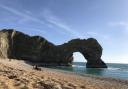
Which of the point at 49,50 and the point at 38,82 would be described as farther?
the point at 49,50

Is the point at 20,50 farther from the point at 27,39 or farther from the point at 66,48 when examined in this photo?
the point at 66,48

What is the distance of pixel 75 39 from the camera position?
118 metres

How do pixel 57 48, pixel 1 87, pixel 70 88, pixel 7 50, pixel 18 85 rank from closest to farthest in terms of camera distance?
pixel 1 87 < pixel 18 85 < pixel 70 88 < pixel 7 50 < pixel 57 48

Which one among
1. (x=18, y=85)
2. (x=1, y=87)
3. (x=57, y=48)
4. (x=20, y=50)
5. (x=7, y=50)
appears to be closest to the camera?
(x=1, y=87)

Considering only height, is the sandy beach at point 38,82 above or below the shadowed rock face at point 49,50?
below

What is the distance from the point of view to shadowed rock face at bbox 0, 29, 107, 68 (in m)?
110

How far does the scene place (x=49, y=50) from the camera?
117 metres

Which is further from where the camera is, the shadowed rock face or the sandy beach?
the shadowed rock face

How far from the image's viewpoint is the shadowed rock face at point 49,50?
110 metres

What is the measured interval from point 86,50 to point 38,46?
81.5 ft

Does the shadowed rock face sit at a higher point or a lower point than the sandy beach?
higher

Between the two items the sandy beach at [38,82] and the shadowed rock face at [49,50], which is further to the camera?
the shadowed rock face at [49,50]

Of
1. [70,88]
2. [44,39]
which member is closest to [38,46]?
[44,39]

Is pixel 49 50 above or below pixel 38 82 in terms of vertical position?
above
